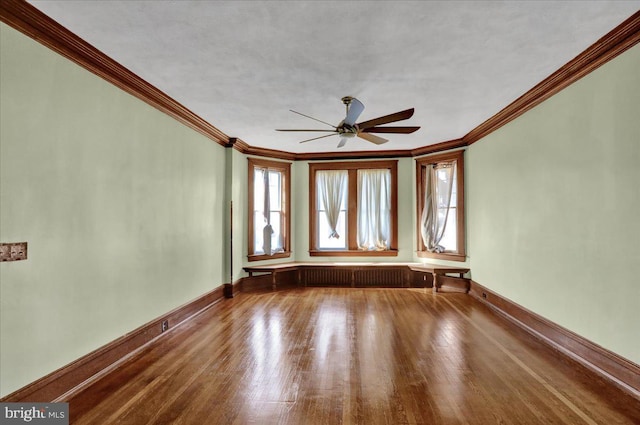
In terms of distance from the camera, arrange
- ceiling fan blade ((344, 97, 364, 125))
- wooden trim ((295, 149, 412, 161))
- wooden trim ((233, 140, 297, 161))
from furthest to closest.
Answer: wooden trim ((295, 149, 412, 161)), wooden trim ((233, 140, 297, 161)), ceiling fan blade ((344, 97, 364, 125))

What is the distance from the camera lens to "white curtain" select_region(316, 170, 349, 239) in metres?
8.16

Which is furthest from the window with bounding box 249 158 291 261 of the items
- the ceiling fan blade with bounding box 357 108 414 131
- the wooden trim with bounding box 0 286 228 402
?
the ceiling fan blade with bounding box 357 108 414 131

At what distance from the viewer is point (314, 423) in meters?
2.49

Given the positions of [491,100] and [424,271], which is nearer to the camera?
[491,100]

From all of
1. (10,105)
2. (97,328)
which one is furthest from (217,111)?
(97,328)

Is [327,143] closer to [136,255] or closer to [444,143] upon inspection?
[444,143]

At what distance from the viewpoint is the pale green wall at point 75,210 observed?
2490 millimetres

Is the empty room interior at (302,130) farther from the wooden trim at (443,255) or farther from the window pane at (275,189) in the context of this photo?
the window pane at (275,189)

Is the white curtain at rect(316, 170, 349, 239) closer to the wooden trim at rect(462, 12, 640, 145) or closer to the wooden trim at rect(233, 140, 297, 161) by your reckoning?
the wooden trim at rect(233, 140, 297, 161)

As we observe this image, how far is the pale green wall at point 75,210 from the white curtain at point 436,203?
4.99 m

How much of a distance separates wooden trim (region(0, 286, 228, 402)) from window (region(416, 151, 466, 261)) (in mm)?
5055

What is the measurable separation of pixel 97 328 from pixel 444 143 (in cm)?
637

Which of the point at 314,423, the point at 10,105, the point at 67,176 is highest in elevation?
the point at 10,105

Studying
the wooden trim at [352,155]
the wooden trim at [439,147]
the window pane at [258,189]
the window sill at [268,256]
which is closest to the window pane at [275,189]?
the window pane at [258,189]
